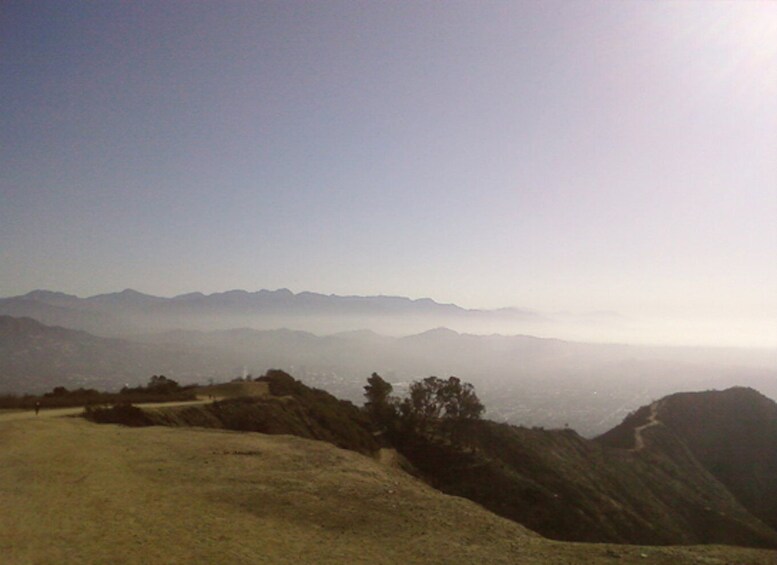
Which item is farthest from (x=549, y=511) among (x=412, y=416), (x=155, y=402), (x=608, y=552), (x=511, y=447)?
(x=155, y=402)

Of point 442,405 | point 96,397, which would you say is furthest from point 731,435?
point 96,397

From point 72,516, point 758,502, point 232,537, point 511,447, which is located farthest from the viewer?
point 758,502

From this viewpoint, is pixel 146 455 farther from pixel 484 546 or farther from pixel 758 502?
pixel 758 502

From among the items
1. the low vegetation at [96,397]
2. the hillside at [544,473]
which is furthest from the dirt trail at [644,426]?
the low vegetation at [96,397]

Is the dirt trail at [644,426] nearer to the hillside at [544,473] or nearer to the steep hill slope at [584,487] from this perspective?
the hillside at [544,473]

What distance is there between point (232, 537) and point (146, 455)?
1117cm

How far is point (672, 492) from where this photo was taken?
56.7 meters

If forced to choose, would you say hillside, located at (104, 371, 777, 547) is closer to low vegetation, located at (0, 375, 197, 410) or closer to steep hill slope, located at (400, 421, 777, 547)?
steep hill slope, located at (400, 421, 777, 547)

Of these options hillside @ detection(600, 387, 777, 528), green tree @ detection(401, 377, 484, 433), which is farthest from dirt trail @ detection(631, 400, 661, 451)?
green tree @ detection(401, 377, 484, 433)

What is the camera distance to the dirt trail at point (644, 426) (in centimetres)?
6943

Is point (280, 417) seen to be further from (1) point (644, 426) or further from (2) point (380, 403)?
(1) point (644, 426)

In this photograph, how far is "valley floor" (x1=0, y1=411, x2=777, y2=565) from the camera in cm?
1223

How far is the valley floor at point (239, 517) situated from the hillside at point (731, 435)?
67.8 meters

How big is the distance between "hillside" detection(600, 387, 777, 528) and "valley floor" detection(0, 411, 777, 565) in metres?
67.8
